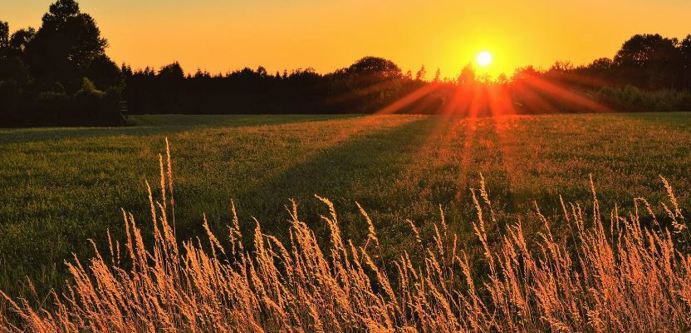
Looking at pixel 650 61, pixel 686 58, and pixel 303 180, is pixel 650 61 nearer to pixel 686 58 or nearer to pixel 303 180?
pixel 686 58

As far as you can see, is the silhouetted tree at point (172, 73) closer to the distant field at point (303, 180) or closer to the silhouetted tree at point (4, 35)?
the silhouetted tree at point (4, 35)

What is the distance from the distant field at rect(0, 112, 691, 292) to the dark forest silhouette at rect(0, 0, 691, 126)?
77.2 feet

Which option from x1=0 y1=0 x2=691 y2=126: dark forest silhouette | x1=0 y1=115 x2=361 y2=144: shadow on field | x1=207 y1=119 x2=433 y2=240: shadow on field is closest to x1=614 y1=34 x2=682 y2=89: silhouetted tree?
x1=0 y1=0 x2=691 y2=126: dark forest silhouette

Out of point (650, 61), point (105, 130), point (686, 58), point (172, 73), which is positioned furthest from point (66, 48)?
point (686, 58)

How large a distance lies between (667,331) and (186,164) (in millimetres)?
10300

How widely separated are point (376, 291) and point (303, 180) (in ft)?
16.2

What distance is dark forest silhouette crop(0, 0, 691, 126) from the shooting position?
125 feet

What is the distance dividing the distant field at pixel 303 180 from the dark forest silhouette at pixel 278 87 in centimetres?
2354

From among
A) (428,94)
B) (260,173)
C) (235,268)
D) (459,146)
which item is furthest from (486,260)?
(428,94)

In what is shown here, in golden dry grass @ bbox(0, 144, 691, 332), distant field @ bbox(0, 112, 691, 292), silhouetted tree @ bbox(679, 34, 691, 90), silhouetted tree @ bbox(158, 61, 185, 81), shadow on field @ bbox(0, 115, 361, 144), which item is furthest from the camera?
silhouetted tree @ bbox(158, 61, 185, 81)

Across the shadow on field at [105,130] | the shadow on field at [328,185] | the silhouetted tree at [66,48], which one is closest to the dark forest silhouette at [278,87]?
the silhouetted tree at [66,48]

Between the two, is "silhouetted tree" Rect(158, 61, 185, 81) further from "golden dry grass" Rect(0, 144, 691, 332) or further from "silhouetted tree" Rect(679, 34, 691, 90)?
"golden dry grass" Rect(0, 144, 691, 332)

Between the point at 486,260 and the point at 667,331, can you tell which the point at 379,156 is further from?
the point at 667,331

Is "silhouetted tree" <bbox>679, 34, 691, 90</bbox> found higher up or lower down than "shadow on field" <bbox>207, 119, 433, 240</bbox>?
higher up
